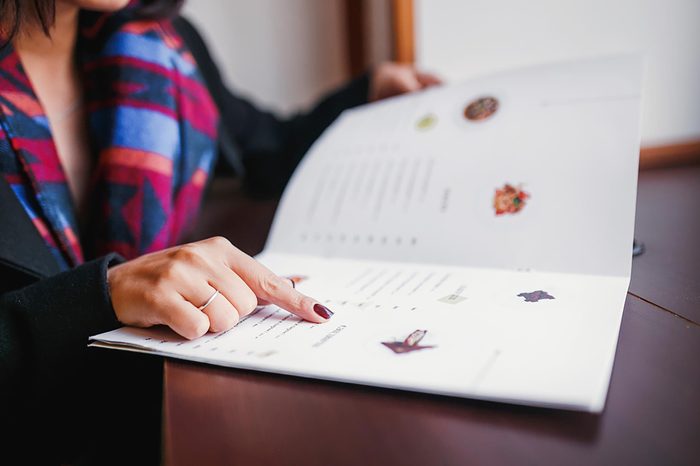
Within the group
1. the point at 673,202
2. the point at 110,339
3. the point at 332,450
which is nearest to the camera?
the point at 332,450

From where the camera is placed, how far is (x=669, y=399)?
0.87 feet

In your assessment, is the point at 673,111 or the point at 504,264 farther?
the point at 673,111

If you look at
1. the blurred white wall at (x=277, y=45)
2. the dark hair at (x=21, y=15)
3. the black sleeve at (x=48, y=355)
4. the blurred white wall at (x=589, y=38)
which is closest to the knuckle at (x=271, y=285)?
the black sleeve at (x=48, y=355)

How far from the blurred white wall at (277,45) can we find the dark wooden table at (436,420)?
888 millimetres

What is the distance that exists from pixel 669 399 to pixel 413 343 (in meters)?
0.13

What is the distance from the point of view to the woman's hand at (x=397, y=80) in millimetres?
831

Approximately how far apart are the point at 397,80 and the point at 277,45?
15.2 inches

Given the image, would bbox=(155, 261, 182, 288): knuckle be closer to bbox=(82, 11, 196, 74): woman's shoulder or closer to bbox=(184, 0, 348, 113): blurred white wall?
bbox=(82, 11, 196, 74): woman's shoulder

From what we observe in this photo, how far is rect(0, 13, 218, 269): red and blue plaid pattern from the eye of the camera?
0.60 metres

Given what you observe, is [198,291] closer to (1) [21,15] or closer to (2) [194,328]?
(2) [194,328]

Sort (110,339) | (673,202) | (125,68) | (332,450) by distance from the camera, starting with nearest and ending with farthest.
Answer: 1. (332,450)
2. (110,339)
3. (673,202)
4. (125,68)

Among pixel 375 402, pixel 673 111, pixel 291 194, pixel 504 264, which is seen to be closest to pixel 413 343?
pixel 375 402

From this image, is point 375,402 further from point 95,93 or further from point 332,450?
point 95,93

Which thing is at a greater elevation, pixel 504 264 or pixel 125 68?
pixel 125 68
